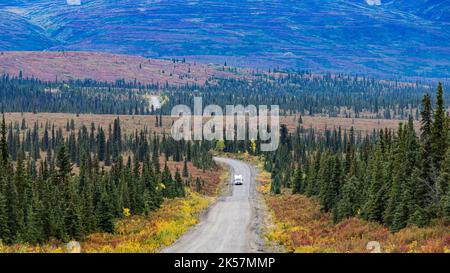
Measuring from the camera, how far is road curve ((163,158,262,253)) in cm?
4253

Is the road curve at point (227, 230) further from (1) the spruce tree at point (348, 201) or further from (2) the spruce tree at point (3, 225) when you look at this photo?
(2) the spruce tree at point (3, 225)

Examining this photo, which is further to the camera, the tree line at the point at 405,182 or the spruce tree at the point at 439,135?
the spruce tree at the point at 439,135

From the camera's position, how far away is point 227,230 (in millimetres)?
53656

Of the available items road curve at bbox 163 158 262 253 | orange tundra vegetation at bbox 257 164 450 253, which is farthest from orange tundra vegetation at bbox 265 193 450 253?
road curve at bbox 163 158 262 253

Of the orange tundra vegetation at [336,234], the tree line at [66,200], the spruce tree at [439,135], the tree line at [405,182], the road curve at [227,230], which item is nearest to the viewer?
the orange tundra vegetation at [336,234]

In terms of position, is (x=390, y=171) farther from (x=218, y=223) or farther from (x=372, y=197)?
(x=218, y=223)

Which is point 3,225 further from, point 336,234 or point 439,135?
point 439,135

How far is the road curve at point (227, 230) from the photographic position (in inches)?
1674

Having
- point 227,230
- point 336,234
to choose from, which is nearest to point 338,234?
point 336,234

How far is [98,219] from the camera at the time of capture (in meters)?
53.2

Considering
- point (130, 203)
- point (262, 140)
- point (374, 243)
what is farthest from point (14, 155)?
point (374, 243)

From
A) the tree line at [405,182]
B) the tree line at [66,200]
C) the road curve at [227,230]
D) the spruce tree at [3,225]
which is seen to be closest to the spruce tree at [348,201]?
the tree line at [405,182]

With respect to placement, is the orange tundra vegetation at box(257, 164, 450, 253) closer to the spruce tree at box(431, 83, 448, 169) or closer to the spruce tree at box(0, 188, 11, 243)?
the spruce tree at box(431, 83, 448, 169)
